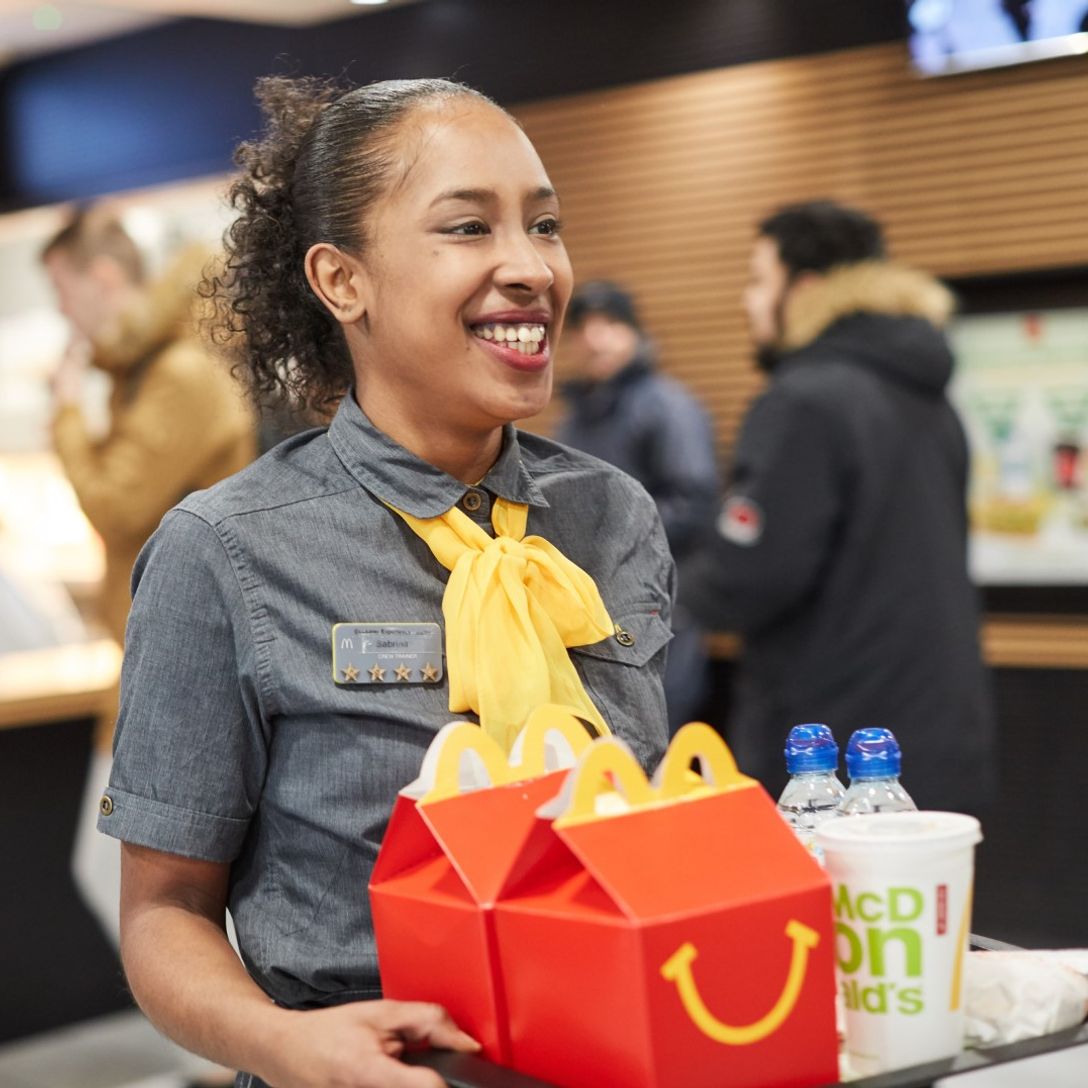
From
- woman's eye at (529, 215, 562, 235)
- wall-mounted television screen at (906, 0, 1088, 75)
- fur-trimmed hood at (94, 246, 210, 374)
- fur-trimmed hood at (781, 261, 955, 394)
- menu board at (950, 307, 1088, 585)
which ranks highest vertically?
wall-mounted television screen at (906, 0, 1088, 75)

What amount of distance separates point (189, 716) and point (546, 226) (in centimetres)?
59

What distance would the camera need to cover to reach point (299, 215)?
1.70 meters

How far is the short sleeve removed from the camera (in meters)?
1.47

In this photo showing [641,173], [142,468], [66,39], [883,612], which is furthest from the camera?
[66,39]

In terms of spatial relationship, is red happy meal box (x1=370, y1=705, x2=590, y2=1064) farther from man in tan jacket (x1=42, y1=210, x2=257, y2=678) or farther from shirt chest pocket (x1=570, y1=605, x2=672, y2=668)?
man in tan jacket (x1=42, y1=210, x2=257, y2=678)

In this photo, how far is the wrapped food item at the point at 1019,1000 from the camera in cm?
123

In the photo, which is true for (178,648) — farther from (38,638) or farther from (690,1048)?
(38,638)

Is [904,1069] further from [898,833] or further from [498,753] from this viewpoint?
[498,753]

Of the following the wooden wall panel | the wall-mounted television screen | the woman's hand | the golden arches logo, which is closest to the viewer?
the golden arches logo

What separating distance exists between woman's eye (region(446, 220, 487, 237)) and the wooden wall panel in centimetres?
376

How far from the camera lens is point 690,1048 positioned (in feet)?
3.61

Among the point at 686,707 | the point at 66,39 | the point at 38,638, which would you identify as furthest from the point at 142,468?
the point at 66,39

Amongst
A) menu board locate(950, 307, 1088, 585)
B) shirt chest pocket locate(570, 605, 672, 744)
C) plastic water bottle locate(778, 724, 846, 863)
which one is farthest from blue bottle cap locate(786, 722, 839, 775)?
menu board locate(950, 307, 1088, 585)

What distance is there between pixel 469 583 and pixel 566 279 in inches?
12.8
